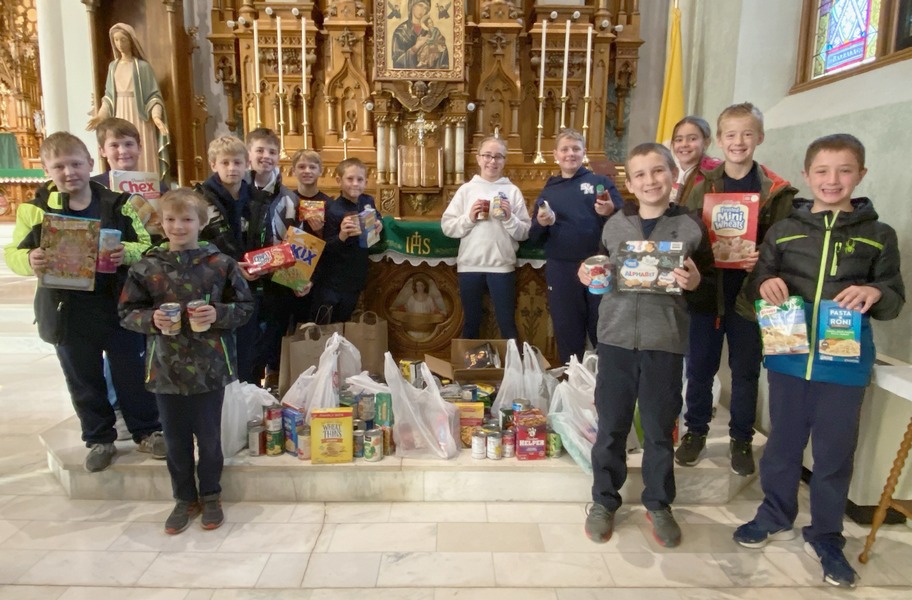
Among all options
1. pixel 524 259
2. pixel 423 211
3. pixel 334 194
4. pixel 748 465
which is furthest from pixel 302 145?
pixel 748 465

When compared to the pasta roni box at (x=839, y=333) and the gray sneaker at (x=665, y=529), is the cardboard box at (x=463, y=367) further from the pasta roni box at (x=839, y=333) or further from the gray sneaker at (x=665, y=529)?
the pasta roni box at (x=839, y=333)

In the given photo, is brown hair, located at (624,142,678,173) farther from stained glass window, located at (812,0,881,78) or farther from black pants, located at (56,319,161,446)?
black pants, located at (56,319,161,446)

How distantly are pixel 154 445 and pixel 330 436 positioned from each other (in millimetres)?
832

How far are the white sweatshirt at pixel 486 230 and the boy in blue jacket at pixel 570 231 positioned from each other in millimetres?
134

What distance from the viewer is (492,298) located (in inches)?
139

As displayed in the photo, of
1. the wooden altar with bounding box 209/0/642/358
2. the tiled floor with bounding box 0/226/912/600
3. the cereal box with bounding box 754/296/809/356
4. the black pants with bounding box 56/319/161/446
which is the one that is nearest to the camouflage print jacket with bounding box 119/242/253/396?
the black pants with bounding box 56/319/161/446

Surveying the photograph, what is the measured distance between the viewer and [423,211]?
17.0ft

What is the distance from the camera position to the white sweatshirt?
3408 mm

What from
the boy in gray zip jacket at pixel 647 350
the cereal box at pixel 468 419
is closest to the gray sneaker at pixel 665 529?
the boy in gray zip jacket at pixel 647 350

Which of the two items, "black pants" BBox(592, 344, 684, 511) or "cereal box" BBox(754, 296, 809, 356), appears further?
"black pants" BBox(592, 344, 684, 511)

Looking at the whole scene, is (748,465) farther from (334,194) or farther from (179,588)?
(334,194)

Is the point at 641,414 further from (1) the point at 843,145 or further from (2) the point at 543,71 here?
(2) the point at 543,71

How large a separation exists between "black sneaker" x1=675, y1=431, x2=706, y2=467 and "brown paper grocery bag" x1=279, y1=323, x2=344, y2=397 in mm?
1835

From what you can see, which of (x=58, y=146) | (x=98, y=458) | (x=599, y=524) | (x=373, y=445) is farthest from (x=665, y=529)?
(x=58, y=146)
